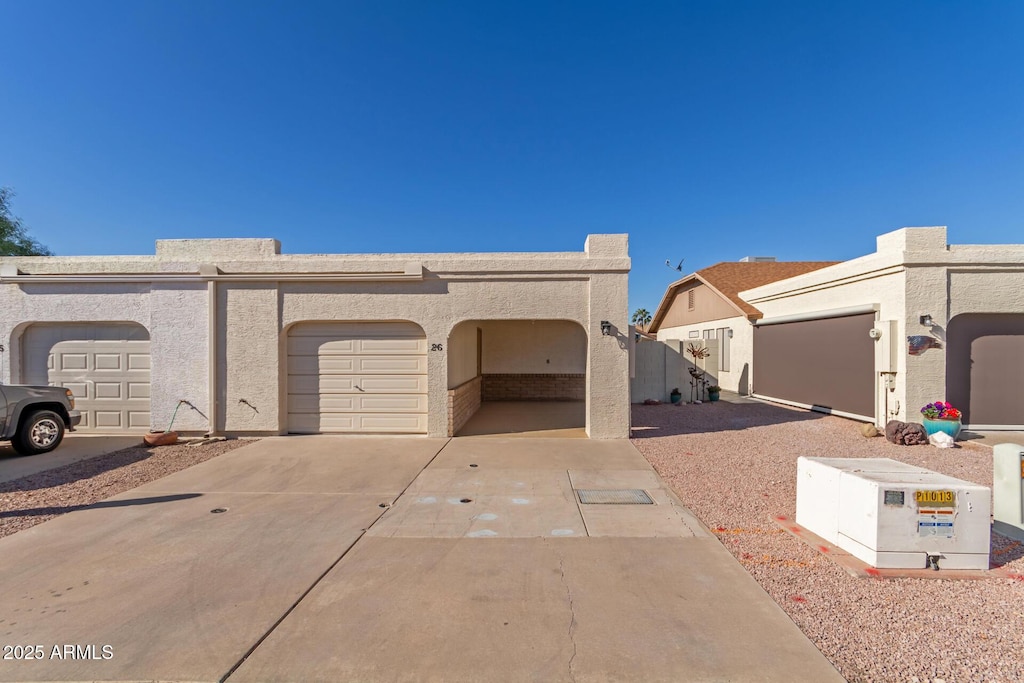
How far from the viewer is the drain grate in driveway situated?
5.27 m

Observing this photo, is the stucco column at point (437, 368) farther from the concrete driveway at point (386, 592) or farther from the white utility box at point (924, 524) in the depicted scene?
the white utility box at point (924, 524)

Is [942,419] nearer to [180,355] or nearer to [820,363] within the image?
[820,363]

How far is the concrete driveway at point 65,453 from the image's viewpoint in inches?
257

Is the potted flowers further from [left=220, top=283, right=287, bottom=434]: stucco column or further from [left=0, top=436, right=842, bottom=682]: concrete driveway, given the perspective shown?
[left=220, top=283, right=287, bottom=434]: stucco column

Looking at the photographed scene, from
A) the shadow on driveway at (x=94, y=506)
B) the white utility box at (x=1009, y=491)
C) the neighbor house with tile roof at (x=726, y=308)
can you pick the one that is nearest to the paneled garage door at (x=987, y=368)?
the neighbor house with tile roof at (x=726, y=308)

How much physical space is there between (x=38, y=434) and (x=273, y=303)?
4484mm

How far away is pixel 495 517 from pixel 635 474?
105 inches

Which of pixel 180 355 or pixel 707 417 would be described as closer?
pixel 180 355

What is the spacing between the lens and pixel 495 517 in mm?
4789

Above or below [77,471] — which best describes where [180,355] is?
above

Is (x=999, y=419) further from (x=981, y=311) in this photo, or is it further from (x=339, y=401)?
(x=339, y=401)

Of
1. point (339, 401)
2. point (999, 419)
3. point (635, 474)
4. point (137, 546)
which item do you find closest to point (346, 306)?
point (339, 401)

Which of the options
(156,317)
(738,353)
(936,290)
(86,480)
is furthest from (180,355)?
(738,353)

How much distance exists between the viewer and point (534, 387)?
48.9 ft
